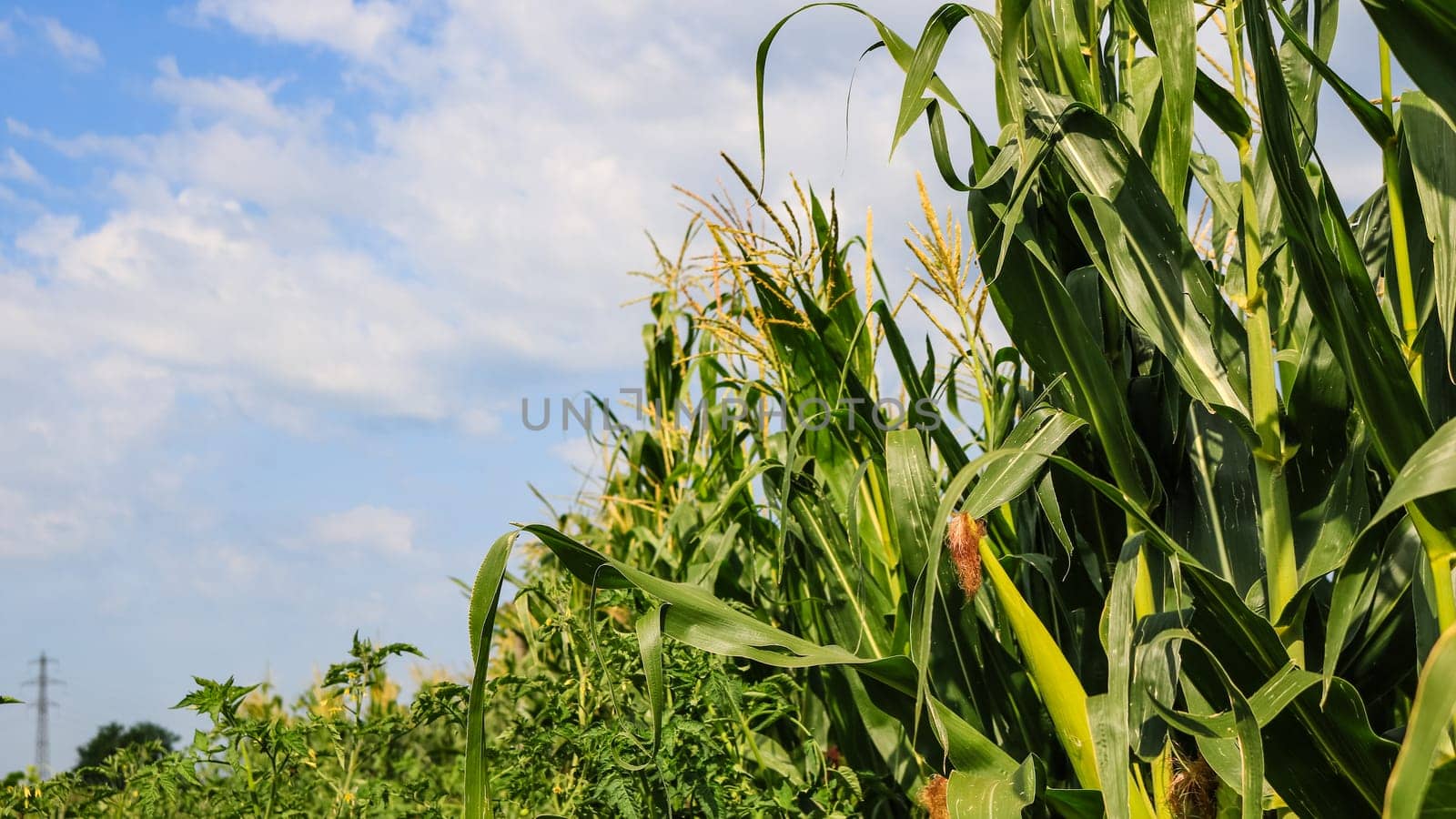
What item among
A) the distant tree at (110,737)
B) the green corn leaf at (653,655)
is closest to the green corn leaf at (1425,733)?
the green corn leaf at (653,655)

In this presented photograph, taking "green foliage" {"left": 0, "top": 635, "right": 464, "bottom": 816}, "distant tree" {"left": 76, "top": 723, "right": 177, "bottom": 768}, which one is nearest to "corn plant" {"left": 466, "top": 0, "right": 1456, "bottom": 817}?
"green foliage" {"left": 0, "top": 635, "right": 464, "bottom": 816}

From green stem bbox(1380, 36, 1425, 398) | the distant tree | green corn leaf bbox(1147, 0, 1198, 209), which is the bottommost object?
the distant tree

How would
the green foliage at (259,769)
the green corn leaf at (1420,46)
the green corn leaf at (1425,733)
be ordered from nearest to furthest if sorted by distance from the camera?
the green corn leaf at (1425,733) < the green corn leaf at (1420,46) < the green foliage at (259,769)

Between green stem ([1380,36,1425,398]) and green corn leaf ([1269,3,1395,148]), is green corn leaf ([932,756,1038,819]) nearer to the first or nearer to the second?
green stem ([1380,36,1425,398])

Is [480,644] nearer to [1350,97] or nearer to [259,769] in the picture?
[259,769]

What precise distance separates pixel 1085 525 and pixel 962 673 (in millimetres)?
279

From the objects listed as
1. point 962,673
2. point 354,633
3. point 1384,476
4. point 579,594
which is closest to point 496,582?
point 354,633

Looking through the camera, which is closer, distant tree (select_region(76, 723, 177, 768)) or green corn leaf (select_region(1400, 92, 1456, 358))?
green corn leaf (select_region(1400, 92, 1456, 358))

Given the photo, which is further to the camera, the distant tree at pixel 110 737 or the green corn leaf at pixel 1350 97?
the distant tree at pixel 110 737

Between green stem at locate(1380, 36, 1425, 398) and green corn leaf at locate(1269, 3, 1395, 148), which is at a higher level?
green corn leaf at locate(1269, 3, 1395, 148)

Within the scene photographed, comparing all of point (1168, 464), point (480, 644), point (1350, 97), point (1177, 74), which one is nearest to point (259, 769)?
point (480, 644)

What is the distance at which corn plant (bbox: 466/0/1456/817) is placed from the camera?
1061mm

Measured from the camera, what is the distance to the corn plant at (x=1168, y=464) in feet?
3.48

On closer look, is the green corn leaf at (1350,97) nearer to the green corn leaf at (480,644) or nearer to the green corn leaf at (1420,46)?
the green corn leaf at (1420,46)
